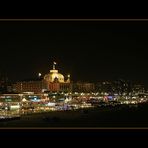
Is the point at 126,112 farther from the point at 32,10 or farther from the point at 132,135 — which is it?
the point at 32,10

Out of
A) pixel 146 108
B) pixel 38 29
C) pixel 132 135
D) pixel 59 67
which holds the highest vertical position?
pixel 38 29

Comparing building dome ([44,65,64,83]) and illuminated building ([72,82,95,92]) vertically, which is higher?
building dome ([44,65,64,83])

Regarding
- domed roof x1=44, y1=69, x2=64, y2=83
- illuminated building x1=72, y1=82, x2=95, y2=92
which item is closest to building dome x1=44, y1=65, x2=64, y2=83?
domed roof x1=44, y1=69, x2=64, y2=83

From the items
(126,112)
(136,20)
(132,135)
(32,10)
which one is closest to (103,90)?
(126,112)

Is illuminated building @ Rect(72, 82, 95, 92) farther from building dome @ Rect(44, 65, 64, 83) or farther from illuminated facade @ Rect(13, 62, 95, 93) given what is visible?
building dome @ Rect(44, 65, 64, 83)

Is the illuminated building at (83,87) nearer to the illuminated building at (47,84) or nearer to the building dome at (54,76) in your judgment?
the illuminated building at (47,84)

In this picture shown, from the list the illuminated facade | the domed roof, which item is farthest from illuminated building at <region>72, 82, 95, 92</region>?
the domed roof

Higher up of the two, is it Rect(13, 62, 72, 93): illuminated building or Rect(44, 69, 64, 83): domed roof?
Rect(44, 69, 64, 83): domed roof

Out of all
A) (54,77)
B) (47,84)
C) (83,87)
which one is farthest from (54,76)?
(83,87)

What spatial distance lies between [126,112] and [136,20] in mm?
1099

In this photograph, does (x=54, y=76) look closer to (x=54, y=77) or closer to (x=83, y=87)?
(x=54, y=77)

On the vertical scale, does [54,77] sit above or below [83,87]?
above

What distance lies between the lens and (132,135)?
13.1 ft

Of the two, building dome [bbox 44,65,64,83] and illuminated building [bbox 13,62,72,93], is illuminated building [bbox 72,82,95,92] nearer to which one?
illuminated building [bbox 13,62,72,93]
